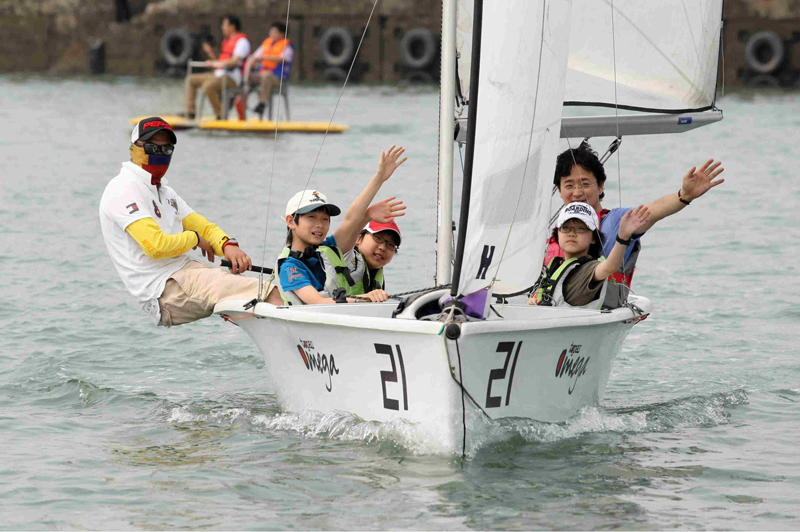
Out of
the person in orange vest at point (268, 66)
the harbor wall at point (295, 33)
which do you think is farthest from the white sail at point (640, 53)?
the harbor wall at point (295, 33)

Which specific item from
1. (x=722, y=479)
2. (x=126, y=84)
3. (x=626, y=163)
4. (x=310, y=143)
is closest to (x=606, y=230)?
(x=722, y=479)

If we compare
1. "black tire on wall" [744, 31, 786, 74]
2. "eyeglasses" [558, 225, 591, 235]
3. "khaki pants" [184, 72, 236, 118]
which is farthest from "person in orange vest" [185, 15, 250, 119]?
"black tire on wall" [744, 31, 786, 74]

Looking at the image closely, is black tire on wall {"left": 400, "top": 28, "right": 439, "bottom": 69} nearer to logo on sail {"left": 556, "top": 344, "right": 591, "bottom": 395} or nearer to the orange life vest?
the orange life vest

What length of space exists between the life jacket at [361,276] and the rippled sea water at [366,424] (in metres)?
0.94

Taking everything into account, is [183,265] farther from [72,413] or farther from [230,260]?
[72,413]

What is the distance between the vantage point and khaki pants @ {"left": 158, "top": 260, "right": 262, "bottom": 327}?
25.6 feet

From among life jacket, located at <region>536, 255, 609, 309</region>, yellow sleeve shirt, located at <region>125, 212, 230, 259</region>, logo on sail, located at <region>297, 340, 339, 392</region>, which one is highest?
yellow sleeve shirt, located at <region>125, 212, 230, 259</region>

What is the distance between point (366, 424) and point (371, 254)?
128 cm

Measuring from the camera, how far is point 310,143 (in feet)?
84.2

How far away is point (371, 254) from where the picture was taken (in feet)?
25.8

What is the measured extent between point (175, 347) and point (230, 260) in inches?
118

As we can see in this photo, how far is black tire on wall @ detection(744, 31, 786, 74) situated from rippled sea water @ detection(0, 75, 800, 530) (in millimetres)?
20553

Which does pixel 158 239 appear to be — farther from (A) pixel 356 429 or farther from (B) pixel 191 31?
(B) pixel 191 31

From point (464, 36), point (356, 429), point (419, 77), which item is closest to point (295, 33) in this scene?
point (419, 77)
